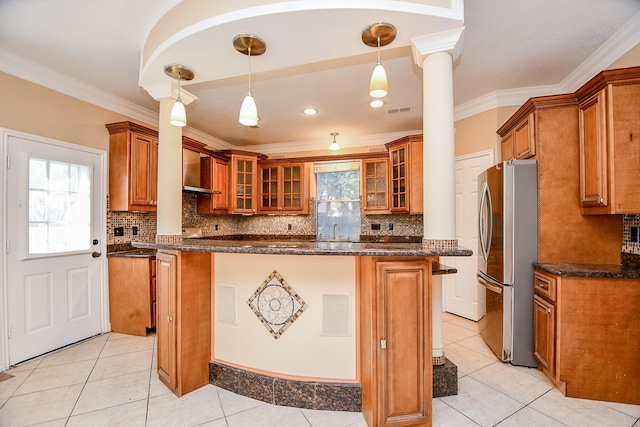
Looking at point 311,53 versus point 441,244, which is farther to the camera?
point 311,53

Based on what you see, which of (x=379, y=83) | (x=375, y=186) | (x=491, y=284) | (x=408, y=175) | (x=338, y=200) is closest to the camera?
(x=379, y=83)

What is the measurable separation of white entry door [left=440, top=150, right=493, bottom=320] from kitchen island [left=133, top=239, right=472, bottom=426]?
198cm

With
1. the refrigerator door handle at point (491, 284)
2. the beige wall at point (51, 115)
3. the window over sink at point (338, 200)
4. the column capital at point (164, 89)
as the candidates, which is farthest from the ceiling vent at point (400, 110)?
the beige wall at point (51, 115)

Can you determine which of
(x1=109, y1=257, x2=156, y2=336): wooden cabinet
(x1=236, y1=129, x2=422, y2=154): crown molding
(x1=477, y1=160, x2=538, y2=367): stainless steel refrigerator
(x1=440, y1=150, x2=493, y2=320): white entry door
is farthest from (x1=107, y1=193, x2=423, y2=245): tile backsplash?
(x1=477, y1=160, x2=538, y2=367): stainless steel refrigerator

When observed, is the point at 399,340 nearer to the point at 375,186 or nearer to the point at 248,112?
the point at 248,112

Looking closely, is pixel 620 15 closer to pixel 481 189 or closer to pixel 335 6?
pixel 481 189

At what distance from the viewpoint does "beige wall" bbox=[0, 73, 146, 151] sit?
2643 millimetres

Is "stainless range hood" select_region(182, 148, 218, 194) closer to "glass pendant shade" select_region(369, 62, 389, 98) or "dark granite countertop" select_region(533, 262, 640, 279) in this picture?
"glass pendant shade" select_region(369, 62, 389, 98)

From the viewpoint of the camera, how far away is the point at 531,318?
2527 millimetres

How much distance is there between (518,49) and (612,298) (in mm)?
2074

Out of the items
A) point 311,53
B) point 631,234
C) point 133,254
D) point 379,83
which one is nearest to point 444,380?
point 631,234

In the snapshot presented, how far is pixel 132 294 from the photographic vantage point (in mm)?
3309

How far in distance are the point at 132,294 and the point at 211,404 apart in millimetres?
1887


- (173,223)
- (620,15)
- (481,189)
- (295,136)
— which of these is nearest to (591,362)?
(481,189)
